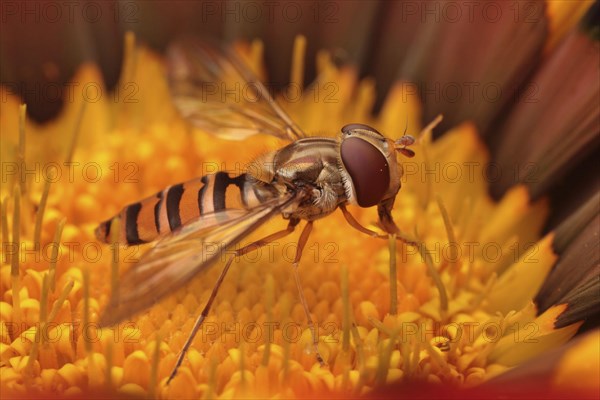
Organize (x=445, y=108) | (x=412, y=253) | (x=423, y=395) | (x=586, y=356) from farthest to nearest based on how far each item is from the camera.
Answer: (x=445, y=108), (x=412, y=253), (x=423, y=395), (x=586, y=356)

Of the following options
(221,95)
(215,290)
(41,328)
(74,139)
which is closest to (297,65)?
(221,95)

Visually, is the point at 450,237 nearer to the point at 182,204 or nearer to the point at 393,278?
the point at 393,278

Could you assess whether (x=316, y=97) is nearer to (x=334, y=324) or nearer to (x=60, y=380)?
(x=334, y=324)

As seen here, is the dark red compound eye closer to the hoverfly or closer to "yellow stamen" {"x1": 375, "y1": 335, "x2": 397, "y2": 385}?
the hoverfly

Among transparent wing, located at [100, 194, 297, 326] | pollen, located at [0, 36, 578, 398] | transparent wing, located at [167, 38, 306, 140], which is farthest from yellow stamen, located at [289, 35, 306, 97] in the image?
transparent wing, located at [100, 194, 297, 326]

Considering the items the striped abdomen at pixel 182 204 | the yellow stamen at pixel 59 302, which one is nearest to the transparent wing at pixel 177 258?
the striped abdomen at pixel 182 204

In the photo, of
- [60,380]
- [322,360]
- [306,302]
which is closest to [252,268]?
[306,302]
